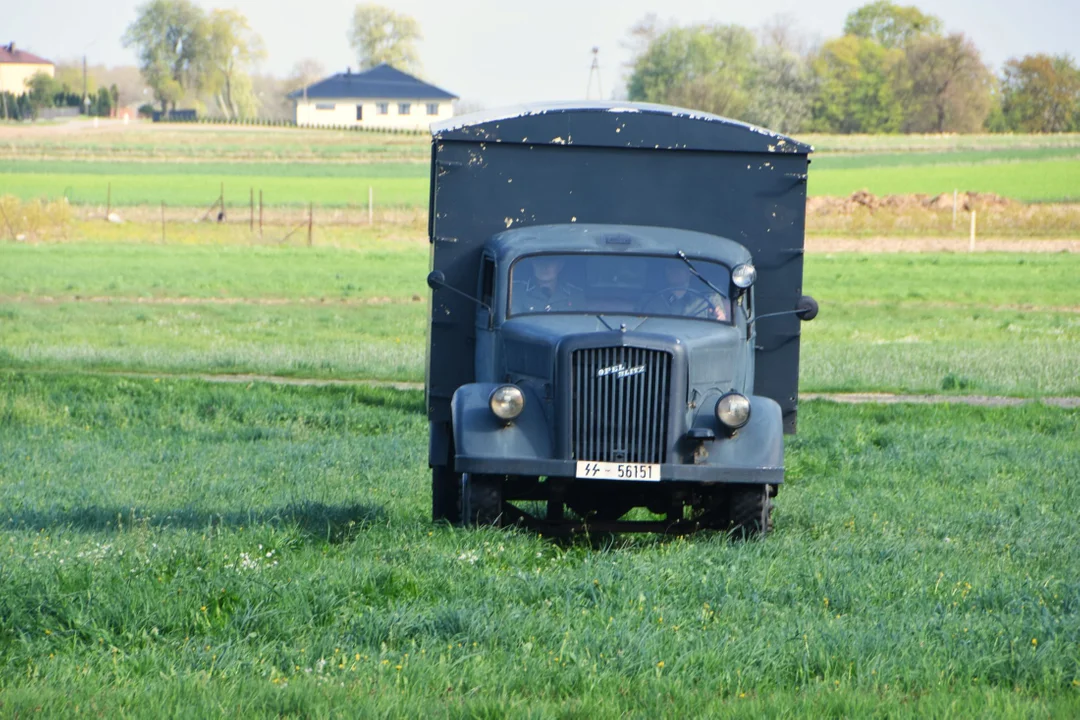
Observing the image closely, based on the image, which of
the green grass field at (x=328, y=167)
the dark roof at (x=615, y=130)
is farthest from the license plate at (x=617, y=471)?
the green grass field at (x=328, y=167)

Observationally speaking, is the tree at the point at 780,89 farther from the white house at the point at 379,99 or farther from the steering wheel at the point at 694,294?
the steering wheel at the point at 694,294

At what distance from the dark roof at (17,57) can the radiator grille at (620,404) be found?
176682 mm

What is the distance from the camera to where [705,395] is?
8.80 meters

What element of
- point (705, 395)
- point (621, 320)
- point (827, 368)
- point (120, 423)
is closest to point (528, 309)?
point (621, 320)

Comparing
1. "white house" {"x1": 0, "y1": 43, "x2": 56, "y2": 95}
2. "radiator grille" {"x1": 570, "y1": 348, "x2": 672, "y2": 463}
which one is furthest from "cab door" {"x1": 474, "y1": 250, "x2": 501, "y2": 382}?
"white house" {"x1": 0, "y1": 43, "x2": 56, "y2": 95}

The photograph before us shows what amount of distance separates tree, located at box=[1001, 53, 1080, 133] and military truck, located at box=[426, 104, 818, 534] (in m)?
116

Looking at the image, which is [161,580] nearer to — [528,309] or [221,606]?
[221,606]

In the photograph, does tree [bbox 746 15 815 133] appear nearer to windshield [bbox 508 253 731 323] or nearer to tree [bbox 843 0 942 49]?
tree [bbox 843 0 942 49]

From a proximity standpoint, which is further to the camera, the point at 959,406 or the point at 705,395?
the point at 959,406

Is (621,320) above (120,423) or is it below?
above

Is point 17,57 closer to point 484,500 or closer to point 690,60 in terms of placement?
point 690,60

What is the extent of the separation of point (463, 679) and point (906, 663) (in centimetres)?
186

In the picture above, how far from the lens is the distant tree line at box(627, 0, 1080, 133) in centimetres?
11825

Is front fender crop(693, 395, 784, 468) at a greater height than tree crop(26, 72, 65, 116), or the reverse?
tree crop(26, 72, 65, 116)
